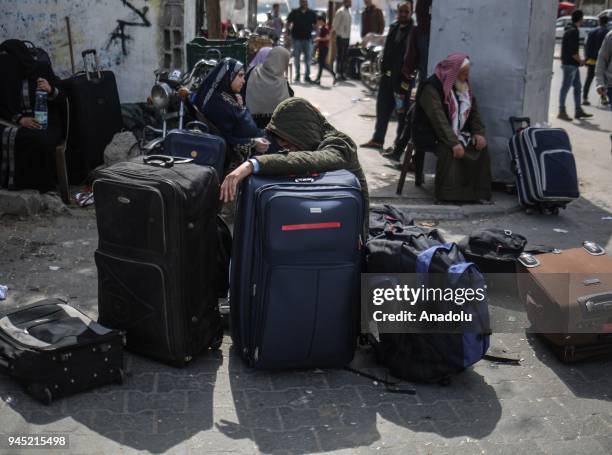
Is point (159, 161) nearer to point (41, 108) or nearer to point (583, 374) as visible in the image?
point (583, 374)

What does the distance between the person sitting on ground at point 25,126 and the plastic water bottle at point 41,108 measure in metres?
0.03

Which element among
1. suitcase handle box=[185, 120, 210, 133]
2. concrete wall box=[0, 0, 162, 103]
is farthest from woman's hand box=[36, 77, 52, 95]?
suitcase handle box=[185, 120, 210, 133]

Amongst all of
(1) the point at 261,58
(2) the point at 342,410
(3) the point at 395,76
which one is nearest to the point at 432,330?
(2) the point at 342,410

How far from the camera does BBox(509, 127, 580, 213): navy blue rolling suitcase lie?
25.0 feet

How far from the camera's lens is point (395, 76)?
33.2 feet

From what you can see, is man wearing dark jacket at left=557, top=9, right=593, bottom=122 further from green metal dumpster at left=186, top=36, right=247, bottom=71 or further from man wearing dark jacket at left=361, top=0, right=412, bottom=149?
green metal dumpster at left=186, top=36, right=247, bottom=71

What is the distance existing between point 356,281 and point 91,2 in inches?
231

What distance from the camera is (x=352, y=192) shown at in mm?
4234

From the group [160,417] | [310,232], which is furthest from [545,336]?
[160,417]

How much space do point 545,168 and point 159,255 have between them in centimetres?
457

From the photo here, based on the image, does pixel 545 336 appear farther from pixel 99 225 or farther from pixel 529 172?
pixel 529 172

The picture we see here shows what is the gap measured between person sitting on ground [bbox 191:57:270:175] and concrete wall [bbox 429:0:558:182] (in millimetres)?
2614

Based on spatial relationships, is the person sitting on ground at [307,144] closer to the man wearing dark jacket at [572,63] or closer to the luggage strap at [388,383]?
the luggage strap at [388,383]

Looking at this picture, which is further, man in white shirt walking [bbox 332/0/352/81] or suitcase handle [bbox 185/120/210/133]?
man in white shirt walking [bbox 332/0/352/81]
